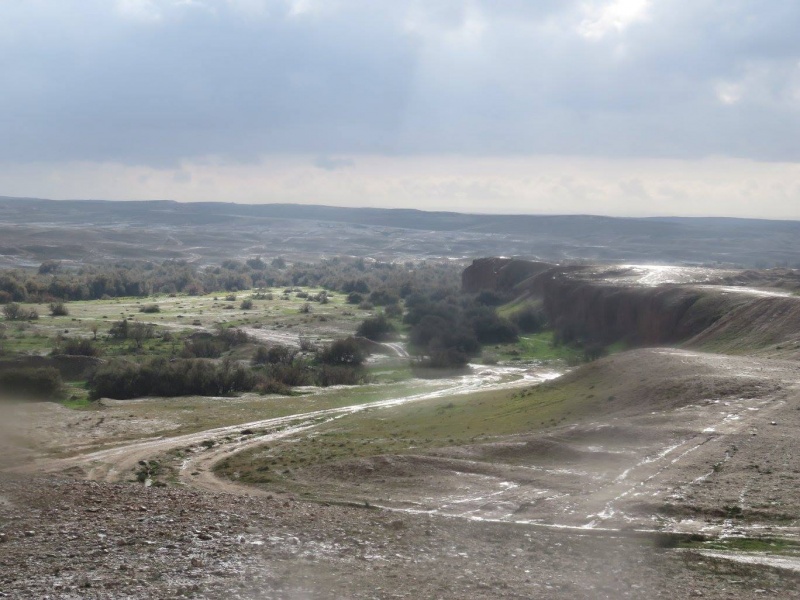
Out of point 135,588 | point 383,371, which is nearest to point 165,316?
point 383,371

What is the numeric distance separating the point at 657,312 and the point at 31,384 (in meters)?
42.4

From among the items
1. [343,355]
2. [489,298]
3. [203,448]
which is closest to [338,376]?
[343,355]

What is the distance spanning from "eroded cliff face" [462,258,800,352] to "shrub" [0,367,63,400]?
3640 centimetres

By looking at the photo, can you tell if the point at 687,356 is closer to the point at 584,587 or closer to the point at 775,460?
the point at 775,460

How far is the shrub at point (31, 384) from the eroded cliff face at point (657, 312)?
3640 centimetres

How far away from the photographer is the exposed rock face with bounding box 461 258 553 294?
4139 inches

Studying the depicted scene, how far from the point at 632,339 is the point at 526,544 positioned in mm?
49206

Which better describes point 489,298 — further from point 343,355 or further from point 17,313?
point 17,313

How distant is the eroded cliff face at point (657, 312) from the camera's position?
4453 cm

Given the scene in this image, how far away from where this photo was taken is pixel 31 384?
46.9 metres

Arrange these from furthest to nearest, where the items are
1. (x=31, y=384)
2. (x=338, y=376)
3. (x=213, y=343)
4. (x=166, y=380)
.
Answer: (x=213, y=343) → (x=338, y=376) → (x=166, y=380) → (x=31, y=384)

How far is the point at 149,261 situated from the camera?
18100cm

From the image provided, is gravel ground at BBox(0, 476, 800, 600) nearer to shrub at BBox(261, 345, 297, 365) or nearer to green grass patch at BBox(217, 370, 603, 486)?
green grass patch at BBox(217, 370, 603, 486)

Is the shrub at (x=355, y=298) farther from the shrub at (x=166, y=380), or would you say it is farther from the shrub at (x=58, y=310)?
the shrub at (x=166, y=380)
